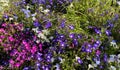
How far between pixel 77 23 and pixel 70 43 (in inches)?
24.7

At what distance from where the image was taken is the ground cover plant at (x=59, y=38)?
401cm

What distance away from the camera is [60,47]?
4062 mm

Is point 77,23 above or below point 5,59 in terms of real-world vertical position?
above

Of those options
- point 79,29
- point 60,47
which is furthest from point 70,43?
point 79,29

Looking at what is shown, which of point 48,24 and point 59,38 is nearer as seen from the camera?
point 59,38

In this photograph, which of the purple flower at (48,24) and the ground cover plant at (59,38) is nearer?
the ground cover plant at (59,38)

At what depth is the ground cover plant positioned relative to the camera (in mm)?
4012

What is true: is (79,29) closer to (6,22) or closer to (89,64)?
(89,64)

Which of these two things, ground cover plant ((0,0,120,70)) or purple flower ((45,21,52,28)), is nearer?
ground cover plant ((0,0,120,70))

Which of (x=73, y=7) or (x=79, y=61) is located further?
(x=73, y=7)

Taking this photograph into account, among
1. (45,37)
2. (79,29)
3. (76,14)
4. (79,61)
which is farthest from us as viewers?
(76,14)

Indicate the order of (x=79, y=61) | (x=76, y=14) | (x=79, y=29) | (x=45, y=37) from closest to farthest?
(x=79, y=61) < (x=45, y=37) < (x=79, y=29) < (x=76, y=14)

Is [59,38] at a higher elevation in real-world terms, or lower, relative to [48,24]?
lower

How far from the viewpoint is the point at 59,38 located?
13.6ft
